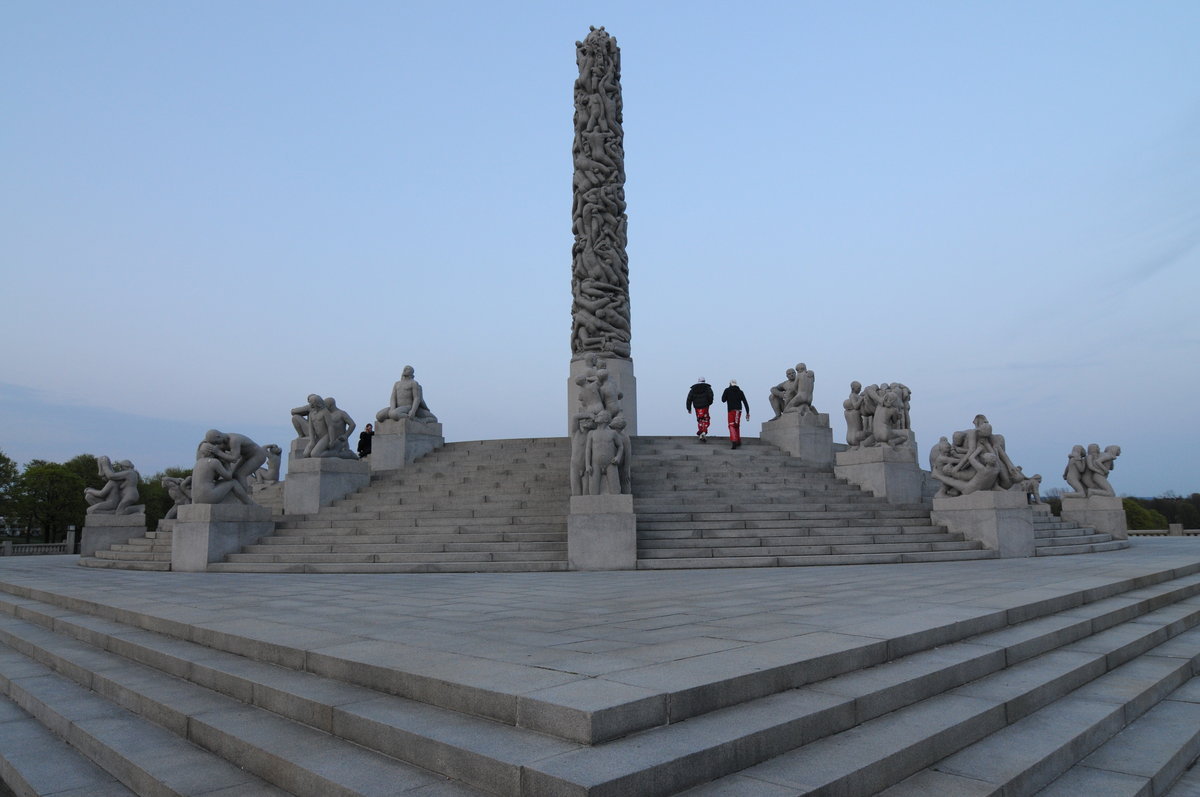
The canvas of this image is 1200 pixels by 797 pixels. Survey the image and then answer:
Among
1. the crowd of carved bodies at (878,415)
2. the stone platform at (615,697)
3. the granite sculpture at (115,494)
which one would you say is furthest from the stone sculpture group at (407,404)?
the stone platform at (615,697)

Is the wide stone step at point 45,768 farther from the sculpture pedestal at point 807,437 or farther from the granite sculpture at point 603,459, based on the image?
the sculpture pedestal at point 807,437

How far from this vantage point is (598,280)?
25703 mm

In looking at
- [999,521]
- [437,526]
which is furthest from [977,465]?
[437,526]

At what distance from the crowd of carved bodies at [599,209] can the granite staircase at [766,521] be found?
670 centimetres

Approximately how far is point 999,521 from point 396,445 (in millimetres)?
14832

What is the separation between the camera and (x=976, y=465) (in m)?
15.7

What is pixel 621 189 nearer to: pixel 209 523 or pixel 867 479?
pixel 867 479

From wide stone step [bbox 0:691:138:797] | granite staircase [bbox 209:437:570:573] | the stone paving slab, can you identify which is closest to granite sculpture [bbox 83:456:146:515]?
granite staircase [bbox 209:437:570:573]

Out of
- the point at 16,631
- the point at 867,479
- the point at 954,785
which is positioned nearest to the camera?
the point at 954,785

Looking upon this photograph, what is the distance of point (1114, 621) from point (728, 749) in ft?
Answer: 19.2

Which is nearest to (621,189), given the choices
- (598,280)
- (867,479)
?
(598,280)

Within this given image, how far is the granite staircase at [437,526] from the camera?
13.6 m

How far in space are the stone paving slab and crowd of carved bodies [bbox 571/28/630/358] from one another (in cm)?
1438

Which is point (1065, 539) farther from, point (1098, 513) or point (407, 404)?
point (407, 404)
